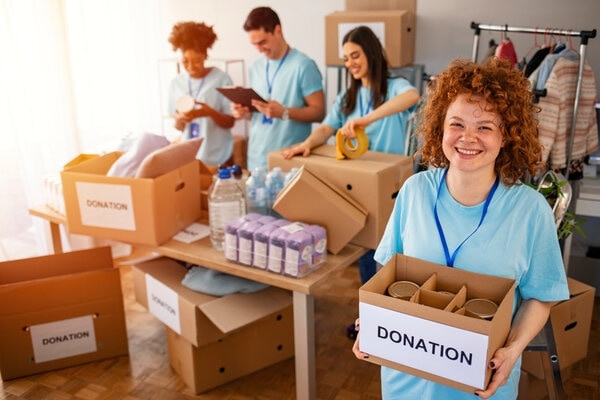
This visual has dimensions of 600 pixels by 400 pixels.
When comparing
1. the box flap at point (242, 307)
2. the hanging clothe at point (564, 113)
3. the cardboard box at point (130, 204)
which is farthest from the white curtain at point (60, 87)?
the hanging clothe at point (564, 113)

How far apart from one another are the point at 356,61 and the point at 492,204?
140 centimetres

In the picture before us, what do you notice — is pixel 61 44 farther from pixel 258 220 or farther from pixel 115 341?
pixel 258 220

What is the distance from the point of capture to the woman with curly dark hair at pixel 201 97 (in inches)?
126

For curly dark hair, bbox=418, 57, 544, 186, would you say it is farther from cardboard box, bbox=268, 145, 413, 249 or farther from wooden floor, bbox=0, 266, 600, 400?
wooden floor, bbox=0, 266, 600, 400

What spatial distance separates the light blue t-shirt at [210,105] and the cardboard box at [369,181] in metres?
1.08

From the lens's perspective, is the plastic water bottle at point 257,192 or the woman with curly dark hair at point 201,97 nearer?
the plastic water bottle at point 257,192

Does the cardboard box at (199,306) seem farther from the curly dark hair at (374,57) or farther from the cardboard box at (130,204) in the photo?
the curly dark hair at (374,57)

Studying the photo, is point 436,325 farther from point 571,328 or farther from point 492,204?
point 571,328

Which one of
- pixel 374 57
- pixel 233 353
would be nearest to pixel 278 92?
pixel 374 57

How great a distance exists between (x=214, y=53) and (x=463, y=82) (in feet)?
11.6

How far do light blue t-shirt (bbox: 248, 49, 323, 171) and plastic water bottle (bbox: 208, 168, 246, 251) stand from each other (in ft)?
2.80

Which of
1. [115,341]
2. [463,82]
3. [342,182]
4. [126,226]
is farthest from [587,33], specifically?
[115,341]

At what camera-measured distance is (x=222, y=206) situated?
7.66 feet

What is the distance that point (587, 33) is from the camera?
8.80ft
